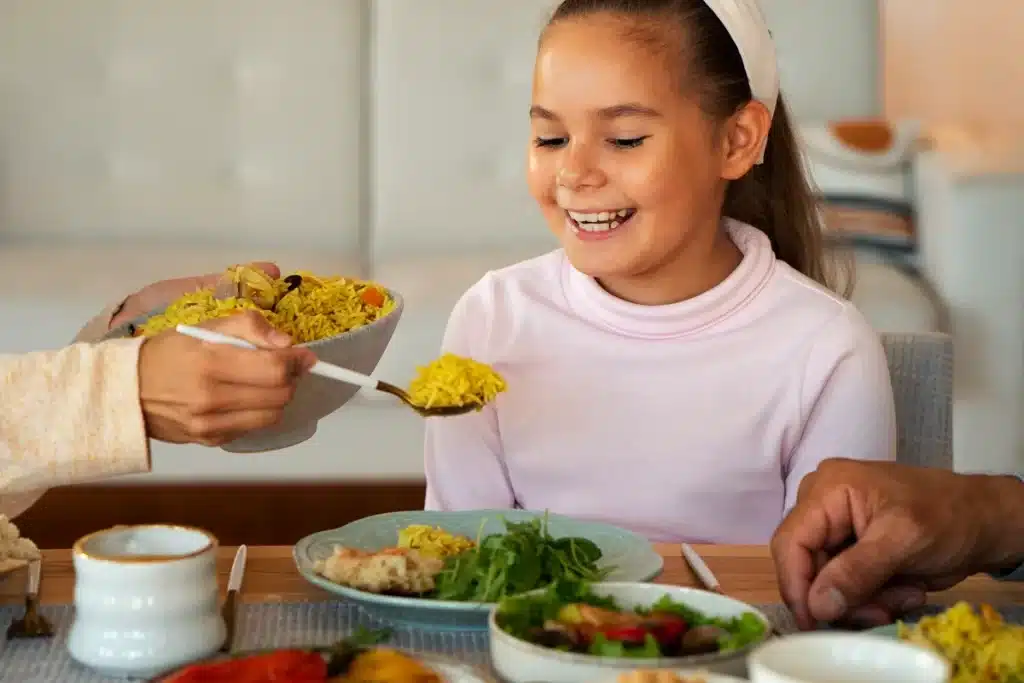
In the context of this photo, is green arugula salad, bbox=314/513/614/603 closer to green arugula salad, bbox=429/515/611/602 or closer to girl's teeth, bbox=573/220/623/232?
green arugula salad, bbox=429/515/611/602

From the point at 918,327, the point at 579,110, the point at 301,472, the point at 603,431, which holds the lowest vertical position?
the point at 301,472

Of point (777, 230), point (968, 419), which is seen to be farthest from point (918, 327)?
point (777, 230)

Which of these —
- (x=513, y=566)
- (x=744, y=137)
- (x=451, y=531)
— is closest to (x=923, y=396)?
(x=744, y=137)

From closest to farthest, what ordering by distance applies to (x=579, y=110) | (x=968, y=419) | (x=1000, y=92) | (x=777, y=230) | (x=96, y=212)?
(x=579, y=110), (x=777, y=230), (x=968, y=419), (x=96, y=212), (x=1000, y=92)

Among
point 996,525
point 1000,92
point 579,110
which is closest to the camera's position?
point 996,525

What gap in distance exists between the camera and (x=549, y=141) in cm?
173

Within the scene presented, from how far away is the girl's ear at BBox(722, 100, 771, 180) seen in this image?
1819 millimetres

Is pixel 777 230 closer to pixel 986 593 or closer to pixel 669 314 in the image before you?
pixel 669 314

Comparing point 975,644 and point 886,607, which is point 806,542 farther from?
point 975,644

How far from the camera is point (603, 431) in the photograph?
177 cm

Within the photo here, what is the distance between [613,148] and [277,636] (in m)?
0.80

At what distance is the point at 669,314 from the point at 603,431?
164 mm

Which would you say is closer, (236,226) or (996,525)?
(996,525)

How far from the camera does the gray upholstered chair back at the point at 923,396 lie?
65.6 inches
